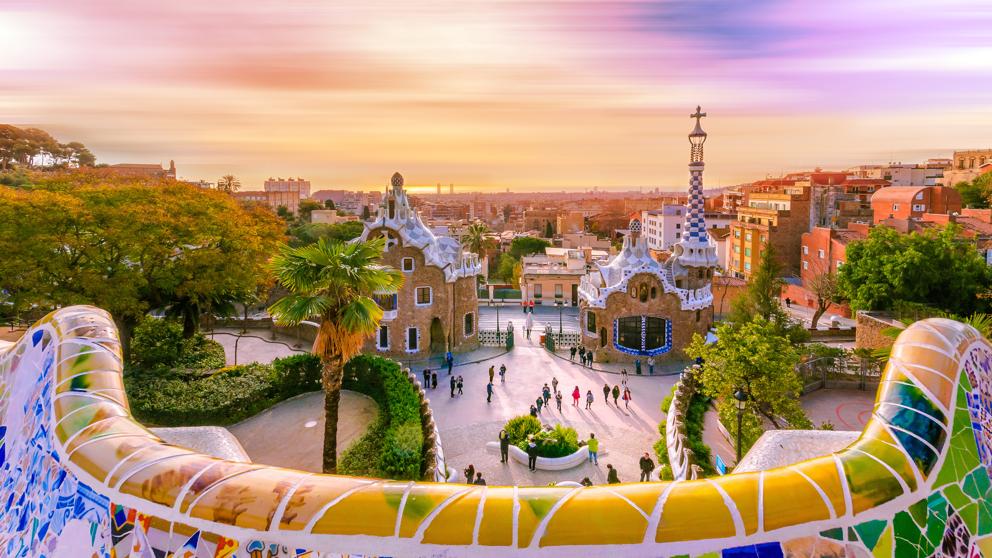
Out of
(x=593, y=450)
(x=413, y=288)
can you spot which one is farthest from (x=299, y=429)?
(x=413, y=288)

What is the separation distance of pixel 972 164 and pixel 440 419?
336 feet

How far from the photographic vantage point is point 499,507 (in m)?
4.77

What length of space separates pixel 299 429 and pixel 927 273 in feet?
103

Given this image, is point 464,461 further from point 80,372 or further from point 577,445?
point 80,372

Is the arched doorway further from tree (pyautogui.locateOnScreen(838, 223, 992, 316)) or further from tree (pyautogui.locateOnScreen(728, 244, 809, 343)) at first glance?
tree (pyautogui.locateOnScreen(838, 223, 992, 316))

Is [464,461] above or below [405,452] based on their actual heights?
below

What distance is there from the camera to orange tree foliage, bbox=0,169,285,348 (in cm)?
2339

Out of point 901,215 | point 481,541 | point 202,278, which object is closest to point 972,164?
point 901,215

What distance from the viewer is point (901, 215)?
2298 inches

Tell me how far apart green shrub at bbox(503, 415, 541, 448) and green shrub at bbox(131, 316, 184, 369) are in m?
13.8

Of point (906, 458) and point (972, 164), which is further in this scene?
point (972, 164)

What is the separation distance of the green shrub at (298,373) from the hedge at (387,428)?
1.34 metres

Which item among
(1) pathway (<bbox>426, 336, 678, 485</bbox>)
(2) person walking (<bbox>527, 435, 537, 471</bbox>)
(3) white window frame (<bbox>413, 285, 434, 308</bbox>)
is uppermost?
(3) white window frame (<bbox>413, 285, 434, 308</bbox>)

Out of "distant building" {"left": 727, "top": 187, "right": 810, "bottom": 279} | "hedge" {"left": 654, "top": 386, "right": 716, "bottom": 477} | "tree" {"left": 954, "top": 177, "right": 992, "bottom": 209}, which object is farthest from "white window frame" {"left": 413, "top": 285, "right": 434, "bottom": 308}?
Result: "tree" {"left": 954, "top": 177, "right": 992, "bottom": 209}
